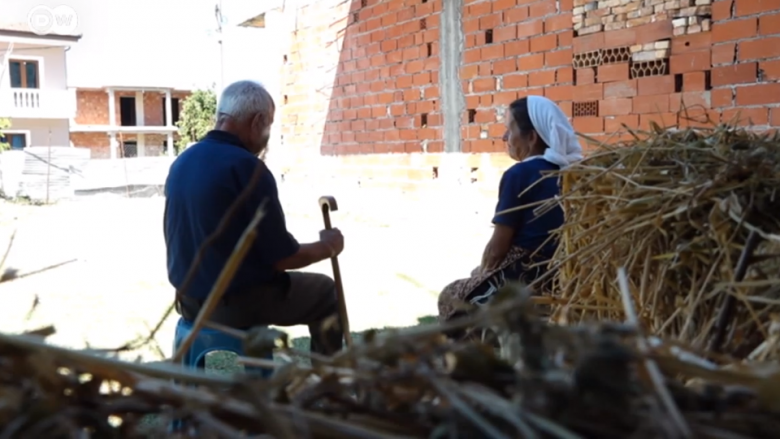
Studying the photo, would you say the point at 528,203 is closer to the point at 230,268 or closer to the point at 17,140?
the point at 230,268

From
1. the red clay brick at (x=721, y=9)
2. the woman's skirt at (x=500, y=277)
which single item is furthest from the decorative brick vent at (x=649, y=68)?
the woman's skirt at (x=500, y=277)

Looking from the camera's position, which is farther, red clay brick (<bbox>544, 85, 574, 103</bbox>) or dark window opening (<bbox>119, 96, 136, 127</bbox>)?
dark window opening (<bbox>119, 96, 136, 127</bbox>)

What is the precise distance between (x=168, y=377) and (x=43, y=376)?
14 cm

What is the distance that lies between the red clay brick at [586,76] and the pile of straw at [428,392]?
546cm

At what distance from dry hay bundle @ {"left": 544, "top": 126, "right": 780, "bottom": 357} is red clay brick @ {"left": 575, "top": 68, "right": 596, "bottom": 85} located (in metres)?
3.87

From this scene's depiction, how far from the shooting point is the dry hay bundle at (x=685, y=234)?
1572 mm

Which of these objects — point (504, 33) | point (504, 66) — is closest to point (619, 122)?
point (504, 66)

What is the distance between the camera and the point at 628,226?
2.01 m

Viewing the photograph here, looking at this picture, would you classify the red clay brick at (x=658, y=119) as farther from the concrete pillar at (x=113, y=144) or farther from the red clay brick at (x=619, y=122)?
the concrete pillar at (x=113, y=144)

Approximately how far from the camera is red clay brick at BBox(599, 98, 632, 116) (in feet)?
19.0

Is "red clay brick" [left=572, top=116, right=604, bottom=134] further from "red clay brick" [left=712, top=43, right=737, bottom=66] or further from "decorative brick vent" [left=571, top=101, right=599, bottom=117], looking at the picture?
"red clay brick" [left=712, top=43, right=737, bottom=66]

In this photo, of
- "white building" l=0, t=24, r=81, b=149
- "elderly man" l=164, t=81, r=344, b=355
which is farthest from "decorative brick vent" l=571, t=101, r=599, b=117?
"white building" l=0, t=24, r=81, b=149

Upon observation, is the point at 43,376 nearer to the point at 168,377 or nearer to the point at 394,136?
the point at 168,377

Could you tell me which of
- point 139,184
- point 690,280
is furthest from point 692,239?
point 139,184
